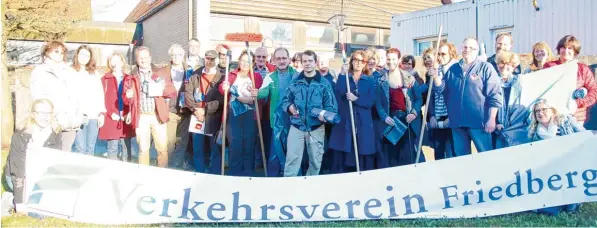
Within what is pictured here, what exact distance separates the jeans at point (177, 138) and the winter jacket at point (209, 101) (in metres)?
0.39

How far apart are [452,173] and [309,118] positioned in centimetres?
158

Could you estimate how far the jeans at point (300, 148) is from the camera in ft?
18.2

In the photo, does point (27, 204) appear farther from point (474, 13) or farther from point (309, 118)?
point (474, 13)

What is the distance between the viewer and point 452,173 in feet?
15.2

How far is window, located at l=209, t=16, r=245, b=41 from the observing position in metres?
15.0

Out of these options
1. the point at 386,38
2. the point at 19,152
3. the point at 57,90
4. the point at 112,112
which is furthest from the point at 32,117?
the point at 386,38

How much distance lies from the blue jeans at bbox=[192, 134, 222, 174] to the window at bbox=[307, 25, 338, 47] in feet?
35.0

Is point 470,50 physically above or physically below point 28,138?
above

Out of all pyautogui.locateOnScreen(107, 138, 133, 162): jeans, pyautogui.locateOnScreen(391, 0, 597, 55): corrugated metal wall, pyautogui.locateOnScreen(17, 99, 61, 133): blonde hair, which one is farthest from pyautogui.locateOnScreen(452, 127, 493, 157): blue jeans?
pyautogui.locateOnScreen(391, 0, 597, 55): corrugated metal wall

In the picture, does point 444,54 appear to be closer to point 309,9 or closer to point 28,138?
point 28,138

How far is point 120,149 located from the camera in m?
7.27

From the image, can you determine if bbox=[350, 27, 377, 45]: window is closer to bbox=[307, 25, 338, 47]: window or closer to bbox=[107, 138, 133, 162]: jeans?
bbox=[307, 25, 338, 47]: window

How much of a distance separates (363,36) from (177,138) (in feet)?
40.2

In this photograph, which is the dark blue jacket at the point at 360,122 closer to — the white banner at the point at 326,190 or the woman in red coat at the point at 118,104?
the white banner at the point at 326,190
